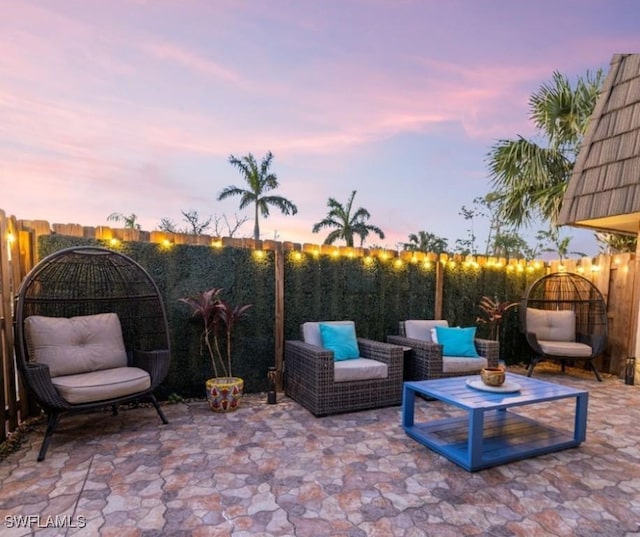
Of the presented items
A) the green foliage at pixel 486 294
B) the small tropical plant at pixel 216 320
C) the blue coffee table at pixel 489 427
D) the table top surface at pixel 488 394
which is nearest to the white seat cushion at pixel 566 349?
the green foliage at pixel 486 294

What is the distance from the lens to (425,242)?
1552cm

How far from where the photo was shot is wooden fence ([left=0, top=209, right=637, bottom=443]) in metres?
2.75

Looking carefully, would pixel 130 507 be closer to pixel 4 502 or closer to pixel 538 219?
pixel 4 502

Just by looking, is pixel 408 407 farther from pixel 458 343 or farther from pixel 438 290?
pixel 438 290

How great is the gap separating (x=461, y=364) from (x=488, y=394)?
4.33 ft

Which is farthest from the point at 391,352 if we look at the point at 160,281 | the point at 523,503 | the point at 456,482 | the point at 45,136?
the point at 45,136

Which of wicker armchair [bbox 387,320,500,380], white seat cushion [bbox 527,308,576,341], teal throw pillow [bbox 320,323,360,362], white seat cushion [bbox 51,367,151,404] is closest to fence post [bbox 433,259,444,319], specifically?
wicker armchair [bbox 387,320,500,380]

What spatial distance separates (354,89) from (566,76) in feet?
12.0

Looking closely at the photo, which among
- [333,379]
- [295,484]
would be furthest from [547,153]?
[295,484]

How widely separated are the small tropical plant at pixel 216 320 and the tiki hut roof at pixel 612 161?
4.42 meters

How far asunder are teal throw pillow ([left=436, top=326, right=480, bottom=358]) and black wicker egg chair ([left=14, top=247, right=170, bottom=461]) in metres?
3.05

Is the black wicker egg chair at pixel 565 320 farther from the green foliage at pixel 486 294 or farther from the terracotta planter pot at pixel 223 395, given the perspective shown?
the terracotta planter pot at pixel 223 395

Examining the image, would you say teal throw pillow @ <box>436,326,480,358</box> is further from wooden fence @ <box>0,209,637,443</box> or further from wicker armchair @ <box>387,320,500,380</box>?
wooden fence @ <box>0,209,637,443</box>

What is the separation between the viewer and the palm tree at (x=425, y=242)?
1517 cm
